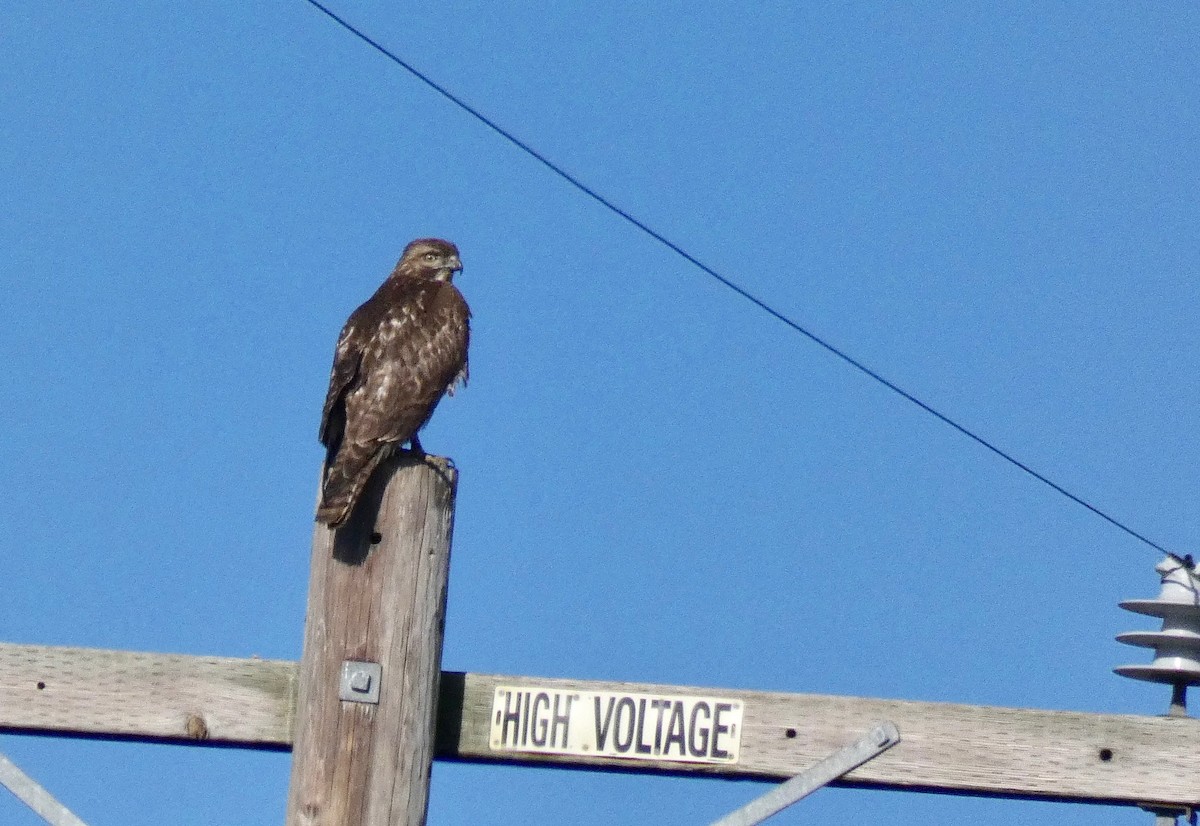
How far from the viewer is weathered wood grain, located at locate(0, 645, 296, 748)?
2613 millimetres

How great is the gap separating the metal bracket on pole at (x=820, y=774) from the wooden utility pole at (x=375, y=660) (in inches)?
20.6

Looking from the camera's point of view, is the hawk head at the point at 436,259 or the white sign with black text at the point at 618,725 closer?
the white sign with black text at the point at 618,725

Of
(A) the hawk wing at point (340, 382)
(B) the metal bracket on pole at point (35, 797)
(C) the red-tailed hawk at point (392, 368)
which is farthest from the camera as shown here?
(A) the hawk wing at point (340, 382)

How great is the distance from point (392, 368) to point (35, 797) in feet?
7.37

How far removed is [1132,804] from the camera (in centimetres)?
260

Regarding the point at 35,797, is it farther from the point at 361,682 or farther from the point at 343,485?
the point at 343,485

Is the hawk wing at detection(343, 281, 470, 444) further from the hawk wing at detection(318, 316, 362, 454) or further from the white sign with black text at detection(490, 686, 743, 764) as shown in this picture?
the white sign with black text at detection(490, 686, 743, 764)

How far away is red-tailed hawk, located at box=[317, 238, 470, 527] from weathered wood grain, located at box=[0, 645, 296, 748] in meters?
0.47

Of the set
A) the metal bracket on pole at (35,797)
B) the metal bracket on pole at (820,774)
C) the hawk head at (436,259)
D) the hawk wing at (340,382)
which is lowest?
the metal bracket on pole at (35,797)

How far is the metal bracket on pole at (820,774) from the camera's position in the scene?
2.45m

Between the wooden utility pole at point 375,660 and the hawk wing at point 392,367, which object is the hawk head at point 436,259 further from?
the wooden utility pole at point 375,660

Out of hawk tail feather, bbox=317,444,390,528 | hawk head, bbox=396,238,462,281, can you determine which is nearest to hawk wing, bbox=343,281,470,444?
hawk tail feather, bbox=317,444,390,528

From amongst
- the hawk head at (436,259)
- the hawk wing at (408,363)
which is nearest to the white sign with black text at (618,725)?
the hawk wing at (408,363)

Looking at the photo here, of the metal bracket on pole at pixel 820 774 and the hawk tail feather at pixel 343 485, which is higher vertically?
the hawk tail feather at pixel 343 485
